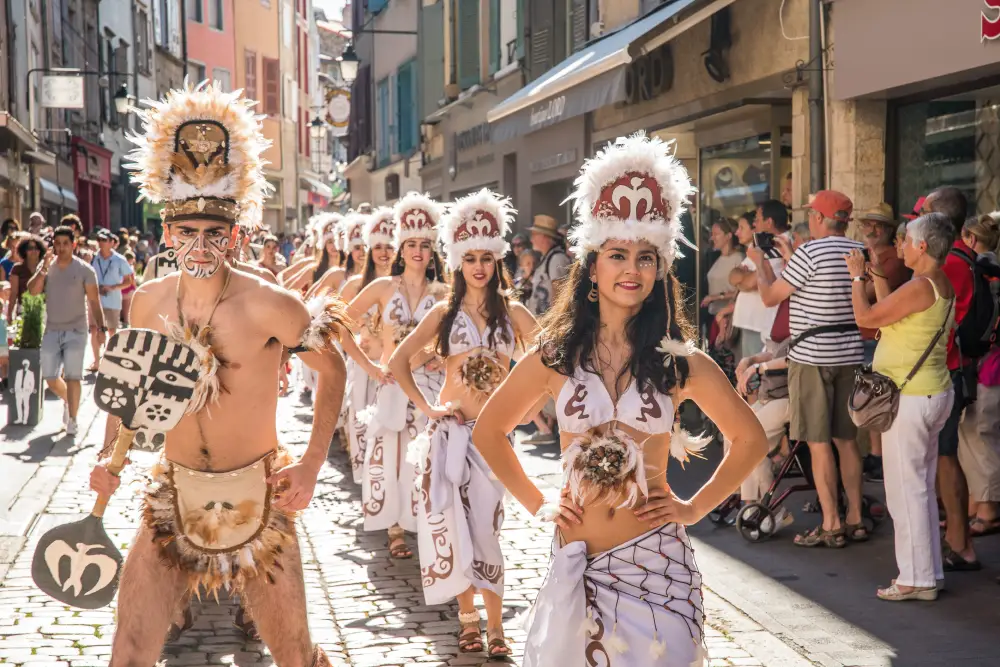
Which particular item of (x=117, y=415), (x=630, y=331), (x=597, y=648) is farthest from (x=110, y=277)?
(x=597, y=648)

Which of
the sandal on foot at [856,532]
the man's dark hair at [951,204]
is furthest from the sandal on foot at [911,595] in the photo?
the man's dark hair at [951,204]

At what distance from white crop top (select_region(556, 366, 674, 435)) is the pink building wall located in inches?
1959

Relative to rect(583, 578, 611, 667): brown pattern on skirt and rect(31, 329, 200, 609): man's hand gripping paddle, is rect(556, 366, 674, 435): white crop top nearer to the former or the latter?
rect(583, 578, 611, 667): brown pattern on skirt

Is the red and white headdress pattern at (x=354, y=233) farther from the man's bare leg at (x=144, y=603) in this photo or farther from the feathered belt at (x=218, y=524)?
the man's bare leg at (x=144, y=603)

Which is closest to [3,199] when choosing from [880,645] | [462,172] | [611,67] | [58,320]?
[462,172]

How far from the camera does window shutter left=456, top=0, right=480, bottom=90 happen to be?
2291cm

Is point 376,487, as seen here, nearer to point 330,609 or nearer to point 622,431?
point 330,609

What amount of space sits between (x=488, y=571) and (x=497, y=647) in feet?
1.26

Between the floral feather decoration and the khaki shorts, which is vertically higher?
the floral feather decoration

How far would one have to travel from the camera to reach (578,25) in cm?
1728

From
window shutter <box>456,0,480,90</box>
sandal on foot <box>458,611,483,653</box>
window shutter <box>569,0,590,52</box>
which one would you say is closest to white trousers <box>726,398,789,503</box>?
sandal on foot <box>458,611,483,653</box>

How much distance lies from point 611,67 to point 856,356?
15.8 ft

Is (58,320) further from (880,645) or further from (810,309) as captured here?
(880,645)

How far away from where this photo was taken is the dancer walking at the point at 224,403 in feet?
13.8
